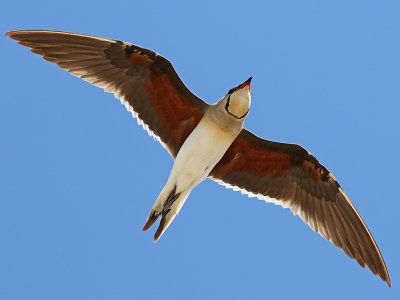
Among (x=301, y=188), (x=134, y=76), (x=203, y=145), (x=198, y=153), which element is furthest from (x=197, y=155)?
(x=301, y=188)

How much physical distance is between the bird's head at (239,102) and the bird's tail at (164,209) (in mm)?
1372

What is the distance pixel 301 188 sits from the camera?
37.7ft

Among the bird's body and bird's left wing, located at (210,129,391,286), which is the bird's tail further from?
bird's left wing, located at (210,129,391,286)

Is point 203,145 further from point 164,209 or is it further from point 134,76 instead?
point 134,76

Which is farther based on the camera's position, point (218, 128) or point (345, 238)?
point (345, 238)

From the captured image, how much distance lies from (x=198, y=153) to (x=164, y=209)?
3.11ft

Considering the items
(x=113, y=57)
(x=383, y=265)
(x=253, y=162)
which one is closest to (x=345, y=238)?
(x=383, y=265)

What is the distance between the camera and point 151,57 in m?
10.4

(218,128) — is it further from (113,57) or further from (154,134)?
(113,57)

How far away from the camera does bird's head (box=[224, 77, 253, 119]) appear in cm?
1034

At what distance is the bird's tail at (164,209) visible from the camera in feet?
34.0

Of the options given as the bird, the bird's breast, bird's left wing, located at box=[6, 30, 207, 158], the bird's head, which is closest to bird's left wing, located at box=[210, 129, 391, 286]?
the bird

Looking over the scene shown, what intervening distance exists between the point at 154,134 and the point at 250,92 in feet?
5.22

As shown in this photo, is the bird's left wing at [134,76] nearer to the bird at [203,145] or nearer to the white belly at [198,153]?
the bird at [203,145]
